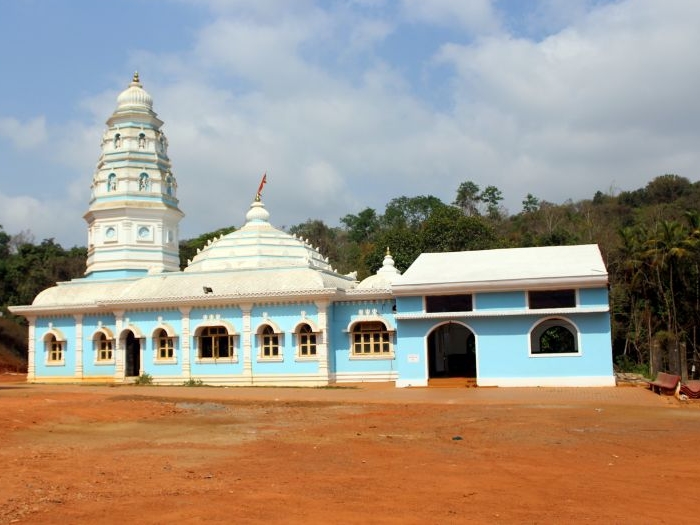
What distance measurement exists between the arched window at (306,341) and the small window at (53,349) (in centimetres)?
1147

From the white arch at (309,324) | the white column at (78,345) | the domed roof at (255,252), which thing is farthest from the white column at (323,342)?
the white column at (78,345)

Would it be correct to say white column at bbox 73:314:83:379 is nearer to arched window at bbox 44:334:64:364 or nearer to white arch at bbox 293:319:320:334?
arched window at bbox 44:334:64:364

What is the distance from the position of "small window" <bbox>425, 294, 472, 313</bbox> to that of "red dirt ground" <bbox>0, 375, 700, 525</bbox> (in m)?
6.19

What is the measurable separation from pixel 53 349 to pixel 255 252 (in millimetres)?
9813

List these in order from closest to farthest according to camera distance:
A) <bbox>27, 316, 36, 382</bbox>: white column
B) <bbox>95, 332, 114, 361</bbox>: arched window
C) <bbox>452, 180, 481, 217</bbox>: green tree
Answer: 1. <bbox>95, 332, 114, 361</bbox>: arched window
2. <bbox>27, 316, 36, 382</bbox>: white column
3. <bbox>452, 180, 481, 217</bbox>: green tree

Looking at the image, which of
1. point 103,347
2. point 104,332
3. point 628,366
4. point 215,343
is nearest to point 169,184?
point 104,332

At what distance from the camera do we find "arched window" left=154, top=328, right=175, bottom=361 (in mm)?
30438

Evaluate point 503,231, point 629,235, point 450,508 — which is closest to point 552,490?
point 450,508

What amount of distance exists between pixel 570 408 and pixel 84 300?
22374 millimetres

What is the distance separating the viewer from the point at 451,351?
32.2m

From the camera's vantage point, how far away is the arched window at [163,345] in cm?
3044

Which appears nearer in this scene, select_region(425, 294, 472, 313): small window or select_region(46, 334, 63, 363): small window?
select_region(425, 294, 472, 313): small window

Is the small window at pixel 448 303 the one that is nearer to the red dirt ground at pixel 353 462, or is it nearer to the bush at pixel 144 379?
the red dirt ground at pixel 353 462

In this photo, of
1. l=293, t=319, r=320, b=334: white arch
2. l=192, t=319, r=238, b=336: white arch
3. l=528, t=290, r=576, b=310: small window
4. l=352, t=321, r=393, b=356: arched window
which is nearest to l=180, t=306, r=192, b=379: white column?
l=192, t=319, r=238, b=336: white arch
